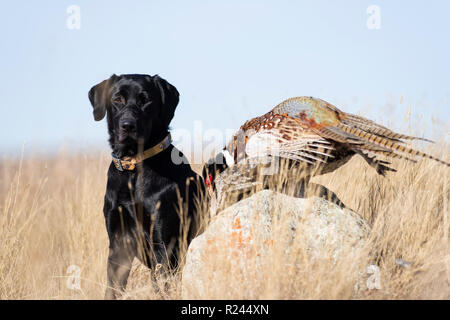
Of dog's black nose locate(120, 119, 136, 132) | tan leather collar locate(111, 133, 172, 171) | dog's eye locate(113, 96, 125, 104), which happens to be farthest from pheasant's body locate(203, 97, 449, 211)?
dog's eye locate(113, 96, 125, 104)

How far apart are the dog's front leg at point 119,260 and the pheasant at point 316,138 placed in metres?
1.19

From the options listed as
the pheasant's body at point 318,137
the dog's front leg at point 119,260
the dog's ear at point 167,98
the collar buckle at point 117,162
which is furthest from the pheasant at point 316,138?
the dog's front leg at point 119,260

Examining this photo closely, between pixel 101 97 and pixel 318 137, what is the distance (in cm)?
186

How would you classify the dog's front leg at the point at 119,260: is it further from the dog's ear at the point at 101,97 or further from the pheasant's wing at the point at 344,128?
the pheasant's wing at the point at 344,128

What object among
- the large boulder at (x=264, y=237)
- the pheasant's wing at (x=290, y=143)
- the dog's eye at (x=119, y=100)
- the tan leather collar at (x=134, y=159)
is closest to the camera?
the large boulder at (x=264, y=237)

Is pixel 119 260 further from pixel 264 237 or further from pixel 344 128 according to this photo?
pixel 344 128

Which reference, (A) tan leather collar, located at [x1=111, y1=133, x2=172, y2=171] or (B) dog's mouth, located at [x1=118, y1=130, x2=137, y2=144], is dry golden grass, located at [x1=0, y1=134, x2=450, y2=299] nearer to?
(A) tan leather collar, located at [x1=111, y1=133, x2=172, y2=171]

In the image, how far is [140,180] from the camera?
11.6 feet

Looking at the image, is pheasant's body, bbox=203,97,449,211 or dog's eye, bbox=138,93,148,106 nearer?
pheasant's body, bbox=203,97,449,211

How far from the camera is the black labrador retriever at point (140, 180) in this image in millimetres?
3508

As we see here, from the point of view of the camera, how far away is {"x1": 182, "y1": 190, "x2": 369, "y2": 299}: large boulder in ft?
9.22

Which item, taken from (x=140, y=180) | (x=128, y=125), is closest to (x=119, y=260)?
(x=140, y=180)

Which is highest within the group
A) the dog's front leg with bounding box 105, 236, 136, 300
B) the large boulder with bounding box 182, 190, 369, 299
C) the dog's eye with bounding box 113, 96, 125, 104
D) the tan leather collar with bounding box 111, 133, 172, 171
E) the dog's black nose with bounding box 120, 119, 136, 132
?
the dog's eye with bounding box 113, 96, 125, 104

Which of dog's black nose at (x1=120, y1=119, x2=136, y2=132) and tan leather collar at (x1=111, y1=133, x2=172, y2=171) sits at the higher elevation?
dog's black nose at (x1=120, y1=119, x2=136, y2=132)
